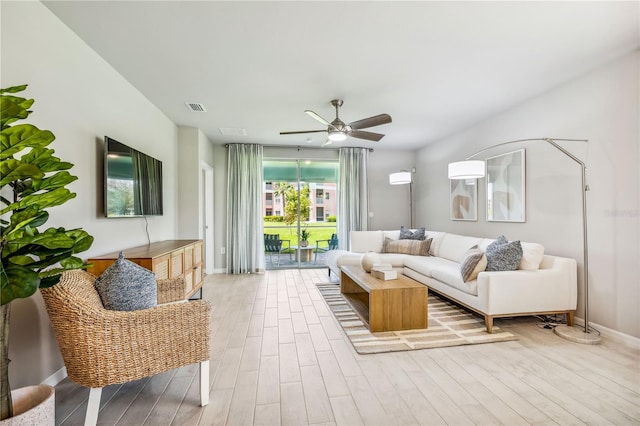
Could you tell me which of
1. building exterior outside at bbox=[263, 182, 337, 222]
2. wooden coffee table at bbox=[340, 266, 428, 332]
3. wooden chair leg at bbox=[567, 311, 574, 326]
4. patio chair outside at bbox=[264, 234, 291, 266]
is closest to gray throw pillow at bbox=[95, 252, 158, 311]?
wooden coffee table at bbox=[340, 266, 428, 332]

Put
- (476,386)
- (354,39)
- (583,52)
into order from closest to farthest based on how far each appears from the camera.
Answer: (476,386), (354,39), (583,52)

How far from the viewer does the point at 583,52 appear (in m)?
2.65

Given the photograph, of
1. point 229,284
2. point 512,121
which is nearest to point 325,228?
point 229,284

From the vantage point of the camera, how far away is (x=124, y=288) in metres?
1.86

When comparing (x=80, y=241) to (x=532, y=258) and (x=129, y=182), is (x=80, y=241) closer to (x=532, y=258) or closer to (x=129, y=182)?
(x=129, y=182)

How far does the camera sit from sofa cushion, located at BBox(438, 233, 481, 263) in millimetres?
4332

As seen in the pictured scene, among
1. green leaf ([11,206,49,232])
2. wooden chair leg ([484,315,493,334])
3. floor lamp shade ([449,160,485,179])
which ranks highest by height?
floor lamp shade ([449,160,485,179])

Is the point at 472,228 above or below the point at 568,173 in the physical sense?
below

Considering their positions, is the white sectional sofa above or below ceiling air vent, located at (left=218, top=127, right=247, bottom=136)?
below

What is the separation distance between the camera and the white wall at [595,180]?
2.69 meters

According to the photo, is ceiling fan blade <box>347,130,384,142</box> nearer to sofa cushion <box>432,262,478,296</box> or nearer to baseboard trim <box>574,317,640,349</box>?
sofa cushion <box>432,262,478,296</box>

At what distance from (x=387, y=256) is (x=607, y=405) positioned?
3.24 metres

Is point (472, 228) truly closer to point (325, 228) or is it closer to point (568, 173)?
point (568, 173)

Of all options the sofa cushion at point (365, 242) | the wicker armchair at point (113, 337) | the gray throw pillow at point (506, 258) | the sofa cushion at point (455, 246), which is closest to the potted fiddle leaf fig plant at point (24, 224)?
the wicker armchair at point (113, 337)
